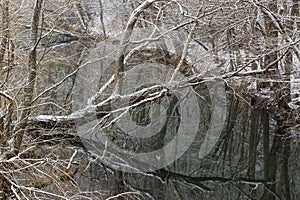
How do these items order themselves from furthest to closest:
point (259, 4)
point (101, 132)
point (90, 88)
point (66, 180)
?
point (90, 88)
point (101, 132)
point (259, 4)
point (66, 180)

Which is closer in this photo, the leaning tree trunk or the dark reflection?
the leaning tree trunk

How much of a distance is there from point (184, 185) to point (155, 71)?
10.5 ft

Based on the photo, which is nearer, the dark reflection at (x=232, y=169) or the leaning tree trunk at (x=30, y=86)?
the leaning tree trunk at (x=30, y=86)

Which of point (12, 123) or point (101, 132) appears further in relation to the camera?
point (101, 132)

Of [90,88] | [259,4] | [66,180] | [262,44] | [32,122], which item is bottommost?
[66,180]

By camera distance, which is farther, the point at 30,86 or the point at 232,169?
the point at 232,169

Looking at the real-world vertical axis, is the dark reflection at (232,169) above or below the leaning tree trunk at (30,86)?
below

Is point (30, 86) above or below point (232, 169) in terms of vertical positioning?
above

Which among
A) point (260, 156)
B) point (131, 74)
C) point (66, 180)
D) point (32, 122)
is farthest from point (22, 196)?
point (131, 74)

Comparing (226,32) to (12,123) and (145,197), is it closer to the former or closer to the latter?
(145,197)

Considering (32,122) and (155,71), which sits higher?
(155,71)

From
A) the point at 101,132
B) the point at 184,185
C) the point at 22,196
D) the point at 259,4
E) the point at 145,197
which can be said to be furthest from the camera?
the point at 101,132

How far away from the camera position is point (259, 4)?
6402 mm

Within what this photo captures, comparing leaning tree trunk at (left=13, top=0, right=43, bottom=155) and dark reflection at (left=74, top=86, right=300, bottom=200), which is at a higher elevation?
leaning tree trunk at (left=13, top=0, right=43, bottom=155)
